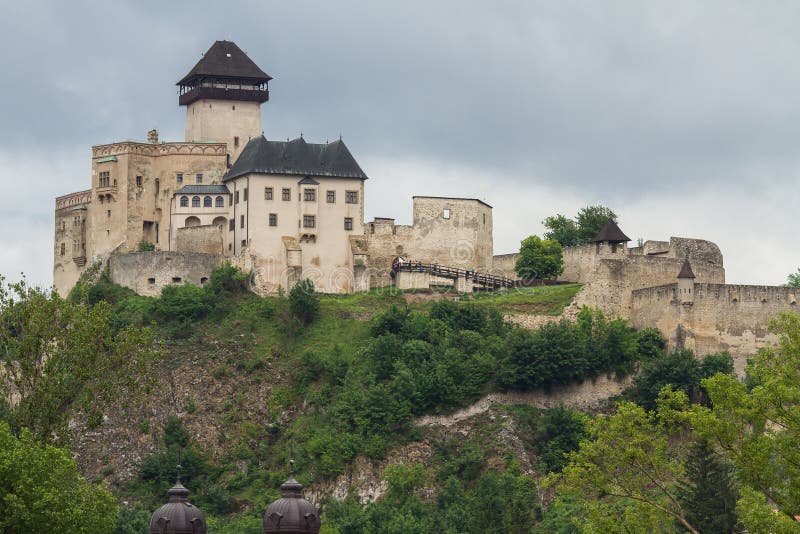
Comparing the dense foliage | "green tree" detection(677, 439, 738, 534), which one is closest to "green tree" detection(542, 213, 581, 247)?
the dense foliage

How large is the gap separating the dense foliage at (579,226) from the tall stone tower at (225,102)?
18024 mm

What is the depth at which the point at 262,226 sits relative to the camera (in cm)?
9694

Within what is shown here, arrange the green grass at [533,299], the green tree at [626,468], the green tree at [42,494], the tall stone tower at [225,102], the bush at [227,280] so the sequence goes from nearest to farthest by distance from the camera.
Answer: the green tree at [626,468], the green tree at [42,494], the green grass at [533,299], the bush at [227,280], the tall stone tower at [225,102]

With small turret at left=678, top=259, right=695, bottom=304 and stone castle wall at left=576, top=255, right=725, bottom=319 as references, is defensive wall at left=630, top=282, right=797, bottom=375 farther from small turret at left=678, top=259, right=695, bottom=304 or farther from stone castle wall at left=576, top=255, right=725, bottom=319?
stone castle wall at left=576, top=255, right=725, bottom=319

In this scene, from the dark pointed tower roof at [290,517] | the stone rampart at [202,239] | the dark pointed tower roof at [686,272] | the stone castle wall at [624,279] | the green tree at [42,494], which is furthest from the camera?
the stone rampart at [202,239]

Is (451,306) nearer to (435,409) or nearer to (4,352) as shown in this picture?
(435,409)

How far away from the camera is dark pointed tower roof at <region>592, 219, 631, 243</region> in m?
98.6

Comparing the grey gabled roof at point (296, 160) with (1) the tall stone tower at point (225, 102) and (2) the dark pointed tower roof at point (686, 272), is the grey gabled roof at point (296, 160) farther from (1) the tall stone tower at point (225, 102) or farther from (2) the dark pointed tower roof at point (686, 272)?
(2) the dark pointed tower roof at point (686, 272)

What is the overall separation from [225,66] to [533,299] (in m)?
20.5

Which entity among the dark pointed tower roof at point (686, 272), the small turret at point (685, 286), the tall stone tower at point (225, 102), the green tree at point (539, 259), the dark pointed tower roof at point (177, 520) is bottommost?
the dark pointed tower roof at point (177, 520)

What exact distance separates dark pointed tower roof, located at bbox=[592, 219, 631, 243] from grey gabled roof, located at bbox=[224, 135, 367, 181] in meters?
12.0

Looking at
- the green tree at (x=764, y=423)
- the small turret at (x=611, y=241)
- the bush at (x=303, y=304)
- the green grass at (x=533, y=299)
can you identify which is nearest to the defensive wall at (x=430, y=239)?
the green grass at (x=533, y=299)

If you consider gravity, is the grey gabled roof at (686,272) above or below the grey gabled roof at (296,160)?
below

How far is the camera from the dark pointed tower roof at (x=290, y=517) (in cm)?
5938
